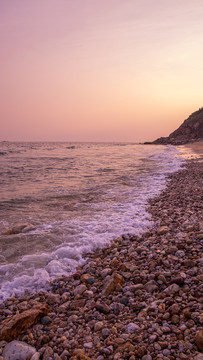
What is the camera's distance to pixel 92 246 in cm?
532

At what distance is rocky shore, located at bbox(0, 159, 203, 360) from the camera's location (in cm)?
247

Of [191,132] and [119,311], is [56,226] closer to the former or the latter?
[119,311]

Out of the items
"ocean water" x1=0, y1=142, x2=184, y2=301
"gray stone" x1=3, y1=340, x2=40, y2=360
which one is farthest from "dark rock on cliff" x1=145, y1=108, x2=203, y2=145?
"gray stone" x1=3, y1=340, x2=40, y2=360

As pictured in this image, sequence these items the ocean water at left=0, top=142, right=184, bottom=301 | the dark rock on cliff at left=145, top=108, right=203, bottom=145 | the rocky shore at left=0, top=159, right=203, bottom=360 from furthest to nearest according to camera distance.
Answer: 1. the dark rock on cliff at left=145, top=108, right=203, bottom=145
2. the ocean water at left=0, top=142, right=184, bottom=301
3. the rocky shore at left=0, top=159, right=203, bottom=360

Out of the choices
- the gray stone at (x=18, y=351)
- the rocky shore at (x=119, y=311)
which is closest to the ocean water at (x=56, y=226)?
the rocky shore at (x=119, y=311)

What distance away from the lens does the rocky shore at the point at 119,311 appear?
8.10 feet

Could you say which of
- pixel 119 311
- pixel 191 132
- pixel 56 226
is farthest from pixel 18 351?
pixel 191 132

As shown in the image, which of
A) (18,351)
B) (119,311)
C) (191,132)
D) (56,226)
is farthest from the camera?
(191,132)

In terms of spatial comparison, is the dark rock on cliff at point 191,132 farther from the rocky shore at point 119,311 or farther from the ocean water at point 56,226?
the rocky shore at point 119,311

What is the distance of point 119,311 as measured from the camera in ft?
10.2

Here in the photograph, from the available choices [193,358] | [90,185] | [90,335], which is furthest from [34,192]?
[193,358]

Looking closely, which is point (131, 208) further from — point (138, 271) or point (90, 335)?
point (90, 335)

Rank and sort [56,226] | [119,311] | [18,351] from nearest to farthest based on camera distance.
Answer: [18,351], [119,311], [56,226]

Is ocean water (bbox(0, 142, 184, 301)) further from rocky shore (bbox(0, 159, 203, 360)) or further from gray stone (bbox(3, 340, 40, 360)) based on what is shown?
gray stone (bbox(3, 340, 40, 360))
